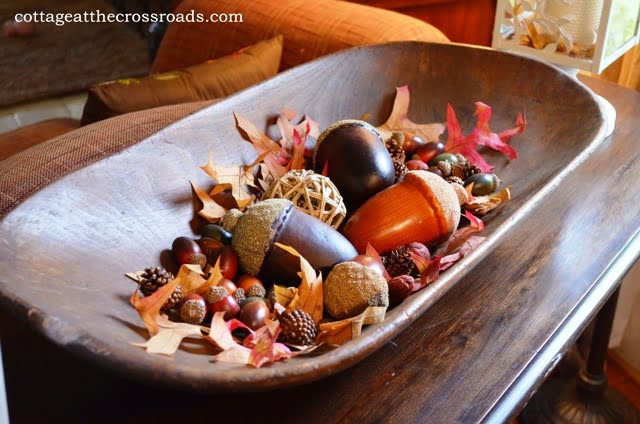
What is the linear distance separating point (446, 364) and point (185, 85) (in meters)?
0.96

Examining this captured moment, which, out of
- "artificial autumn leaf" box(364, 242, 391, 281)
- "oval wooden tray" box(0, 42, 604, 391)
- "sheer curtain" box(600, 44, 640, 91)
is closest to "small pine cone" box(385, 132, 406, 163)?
"oval wooden tray" box(0, 42, 604, 391)

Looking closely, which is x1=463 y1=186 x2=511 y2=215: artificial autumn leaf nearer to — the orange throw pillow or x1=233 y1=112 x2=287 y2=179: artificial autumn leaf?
x1=233 y1=112 x2=287 y2=179: artificial autumn leaf

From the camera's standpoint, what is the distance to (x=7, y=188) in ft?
2.77

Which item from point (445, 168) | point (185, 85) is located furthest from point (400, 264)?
point (185, 85)

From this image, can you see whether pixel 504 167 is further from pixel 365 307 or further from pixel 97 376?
pixel 97 376

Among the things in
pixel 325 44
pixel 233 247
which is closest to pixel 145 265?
pixel 233 247

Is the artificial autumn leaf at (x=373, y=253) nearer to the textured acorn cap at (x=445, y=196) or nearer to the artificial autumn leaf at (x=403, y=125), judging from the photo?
the textured acorn cap at (x=445, y=196)

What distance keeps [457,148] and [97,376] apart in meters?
0.62

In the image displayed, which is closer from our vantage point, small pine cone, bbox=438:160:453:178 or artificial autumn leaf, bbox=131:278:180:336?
artificial autumn leaf, bbox=131:278:180:336

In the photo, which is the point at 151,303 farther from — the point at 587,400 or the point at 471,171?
the point at 587,400

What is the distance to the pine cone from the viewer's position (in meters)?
0.71

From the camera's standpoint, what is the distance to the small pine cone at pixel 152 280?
65cm

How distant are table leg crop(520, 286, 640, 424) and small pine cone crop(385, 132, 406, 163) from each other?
61cm

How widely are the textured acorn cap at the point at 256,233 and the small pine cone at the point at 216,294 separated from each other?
0.21 ft
